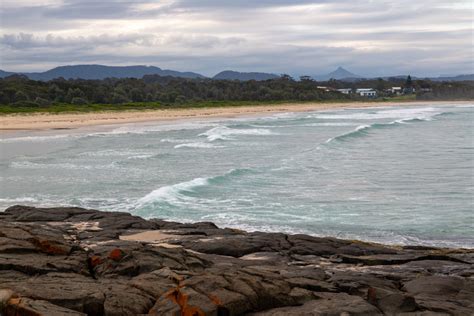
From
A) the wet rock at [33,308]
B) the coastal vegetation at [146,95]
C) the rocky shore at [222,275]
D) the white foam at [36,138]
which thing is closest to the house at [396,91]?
the coastal vegetation at [146,95]

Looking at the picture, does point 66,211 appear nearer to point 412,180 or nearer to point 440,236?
point 440,236

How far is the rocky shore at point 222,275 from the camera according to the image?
7547 millimetres

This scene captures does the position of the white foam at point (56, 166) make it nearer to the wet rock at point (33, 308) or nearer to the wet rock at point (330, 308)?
the wet rock at point (33, 308)

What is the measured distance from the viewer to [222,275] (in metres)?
8.12

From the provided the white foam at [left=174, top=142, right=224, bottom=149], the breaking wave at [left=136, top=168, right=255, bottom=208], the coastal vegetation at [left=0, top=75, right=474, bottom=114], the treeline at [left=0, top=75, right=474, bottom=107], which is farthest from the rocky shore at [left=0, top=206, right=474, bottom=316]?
the treeline at [left=0, top=75, right=474, bottom=107]

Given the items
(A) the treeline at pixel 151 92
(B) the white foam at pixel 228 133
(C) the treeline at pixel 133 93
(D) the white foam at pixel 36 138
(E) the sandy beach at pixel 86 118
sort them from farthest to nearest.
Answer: (A) the treeline at pixel 151 92, (C) the treeline at pixel 133 93, (E) the sandy beach at pixel 86 118, (B) the white foam at pixel 228 133, (D) the white foam at pixel 36 138

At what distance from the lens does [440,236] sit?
14445 mm

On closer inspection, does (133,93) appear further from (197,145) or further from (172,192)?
(172,192)

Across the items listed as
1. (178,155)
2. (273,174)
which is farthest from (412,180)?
(178,155)

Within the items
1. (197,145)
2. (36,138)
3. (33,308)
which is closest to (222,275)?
(33,308)

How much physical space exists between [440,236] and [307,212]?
3600 millimetres

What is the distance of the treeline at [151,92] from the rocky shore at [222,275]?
53122mm

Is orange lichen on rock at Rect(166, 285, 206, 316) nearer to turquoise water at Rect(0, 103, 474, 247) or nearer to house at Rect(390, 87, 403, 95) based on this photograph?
turquoise water at Rect(0, 103, 474, 247)

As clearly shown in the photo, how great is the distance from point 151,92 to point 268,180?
67.8 metres
